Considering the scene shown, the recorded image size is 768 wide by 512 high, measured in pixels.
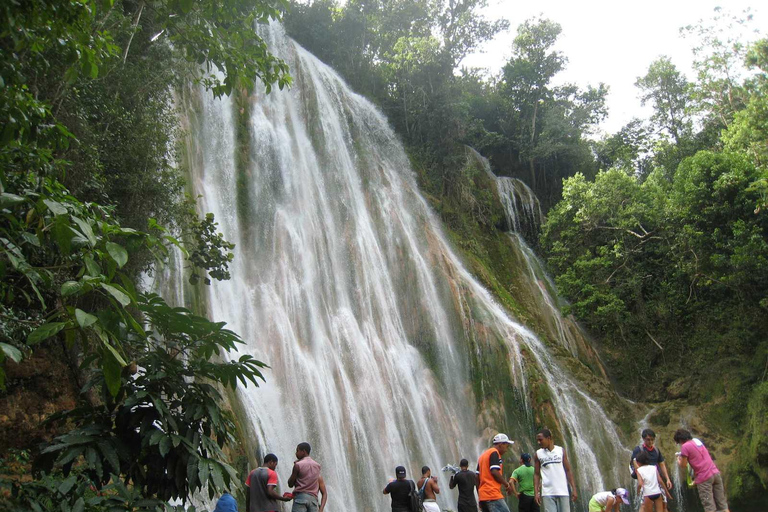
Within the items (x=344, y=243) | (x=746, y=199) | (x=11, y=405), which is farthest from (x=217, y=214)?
(x=746, y=199)

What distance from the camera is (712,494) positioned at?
6.90 m

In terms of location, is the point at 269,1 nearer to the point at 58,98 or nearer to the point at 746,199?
the point at 58,98

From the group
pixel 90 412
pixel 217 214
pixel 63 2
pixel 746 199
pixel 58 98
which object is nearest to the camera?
pixel 63 2

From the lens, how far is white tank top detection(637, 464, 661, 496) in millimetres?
7078

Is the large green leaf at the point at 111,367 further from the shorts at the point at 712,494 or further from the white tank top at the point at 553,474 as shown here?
the shorts at the point at 712,494

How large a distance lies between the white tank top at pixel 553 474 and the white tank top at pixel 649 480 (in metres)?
1.44

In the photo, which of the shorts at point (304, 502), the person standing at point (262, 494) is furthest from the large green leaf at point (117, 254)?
the shorts at point (304, 502)

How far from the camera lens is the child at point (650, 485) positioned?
706cm

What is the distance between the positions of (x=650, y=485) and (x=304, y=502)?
4.11 metres

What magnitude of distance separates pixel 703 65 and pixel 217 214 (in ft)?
56.3

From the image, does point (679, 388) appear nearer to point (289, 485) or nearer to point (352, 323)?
point (352, 323)

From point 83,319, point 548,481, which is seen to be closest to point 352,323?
point 548,481

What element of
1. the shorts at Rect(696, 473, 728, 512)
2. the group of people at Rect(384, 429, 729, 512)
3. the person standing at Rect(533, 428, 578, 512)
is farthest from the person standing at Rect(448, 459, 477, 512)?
the shorts at Rect(696, 473, 728, 512)

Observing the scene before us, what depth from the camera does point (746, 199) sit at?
17.0 metres
